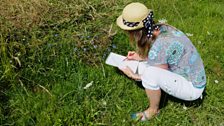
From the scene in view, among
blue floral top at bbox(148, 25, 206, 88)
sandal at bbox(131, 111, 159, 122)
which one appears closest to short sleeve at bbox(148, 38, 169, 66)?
blue floral top at bbox(148, 25, 206, 88)

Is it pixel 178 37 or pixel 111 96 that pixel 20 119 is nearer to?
pixel 111 96

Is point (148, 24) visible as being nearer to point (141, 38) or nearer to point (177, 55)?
point (141, 38)

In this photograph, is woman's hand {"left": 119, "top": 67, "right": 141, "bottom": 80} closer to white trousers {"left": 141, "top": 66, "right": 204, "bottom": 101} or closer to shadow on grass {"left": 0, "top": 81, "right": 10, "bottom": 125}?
white trousers {"left": 141, "top": 66, "right": 204, "bottom": 101}

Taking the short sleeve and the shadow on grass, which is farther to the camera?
the shadow on grass

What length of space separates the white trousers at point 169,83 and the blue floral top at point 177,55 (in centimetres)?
5

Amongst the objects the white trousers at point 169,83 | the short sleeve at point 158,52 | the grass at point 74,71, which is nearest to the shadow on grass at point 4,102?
the grass at point 74,71

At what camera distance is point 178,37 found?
3.49m

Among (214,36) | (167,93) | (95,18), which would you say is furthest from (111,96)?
(214,36)

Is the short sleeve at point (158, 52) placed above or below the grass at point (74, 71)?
above

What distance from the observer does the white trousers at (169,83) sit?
139 inches

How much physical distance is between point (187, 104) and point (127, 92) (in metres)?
0.52

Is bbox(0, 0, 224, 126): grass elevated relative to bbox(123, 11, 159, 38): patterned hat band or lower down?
lower down

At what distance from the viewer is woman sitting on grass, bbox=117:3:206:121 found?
11.3 feet

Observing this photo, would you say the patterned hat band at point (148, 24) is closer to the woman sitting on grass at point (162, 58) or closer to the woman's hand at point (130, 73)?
the woman sitting on grass at point (162, 58)
